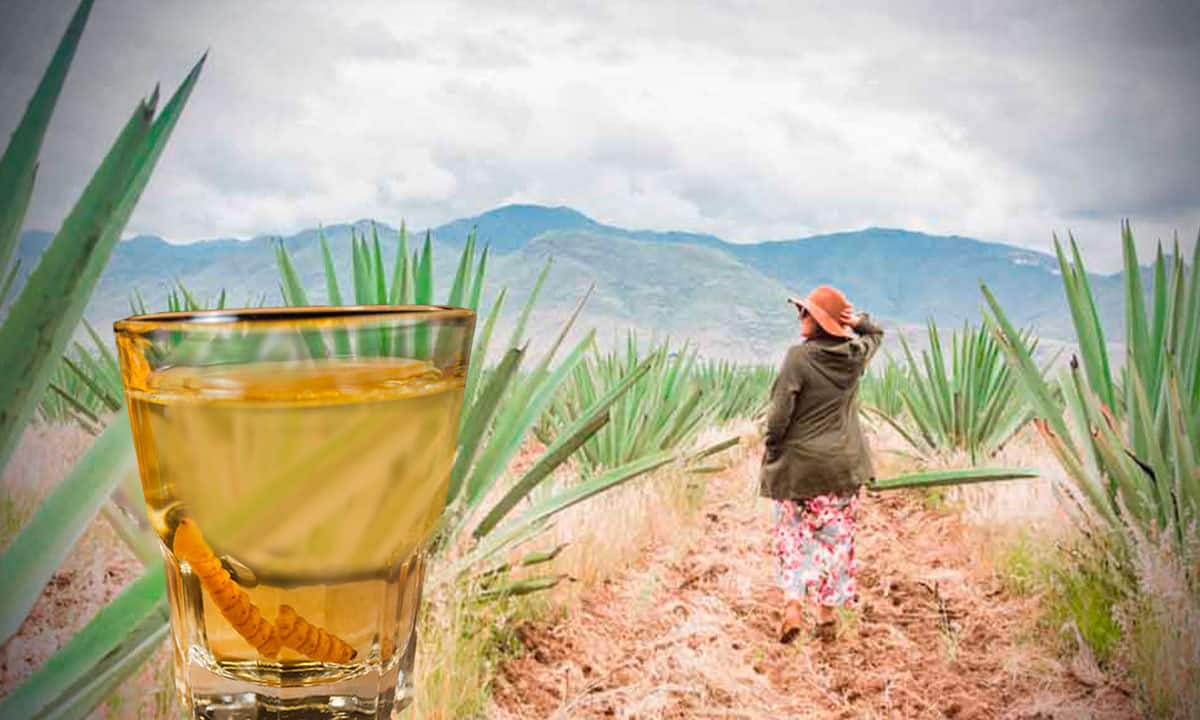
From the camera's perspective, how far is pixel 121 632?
0.25 metres

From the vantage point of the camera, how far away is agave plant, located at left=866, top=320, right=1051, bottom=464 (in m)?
3.17

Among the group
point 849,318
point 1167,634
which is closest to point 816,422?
point 849,318

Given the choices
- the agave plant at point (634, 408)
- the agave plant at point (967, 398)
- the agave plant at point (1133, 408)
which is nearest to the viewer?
the agave plant at point (1133, 408)

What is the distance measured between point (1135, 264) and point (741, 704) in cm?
112

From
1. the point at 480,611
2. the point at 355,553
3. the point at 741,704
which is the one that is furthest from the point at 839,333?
the point at 355,553

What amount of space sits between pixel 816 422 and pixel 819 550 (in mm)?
275

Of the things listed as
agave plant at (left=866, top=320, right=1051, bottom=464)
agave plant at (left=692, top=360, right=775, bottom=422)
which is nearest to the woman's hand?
agave plant at (left=866, top=320, right=1051, bottom=464)

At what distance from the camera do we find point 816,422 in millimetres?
1847

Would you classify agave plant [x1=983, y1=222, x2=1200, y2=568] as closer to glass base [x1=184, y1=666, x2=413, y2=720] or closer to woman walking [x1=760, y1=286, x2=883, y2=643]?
Result: woman walking [x1=760, y1=286, x2=883, y2=643]

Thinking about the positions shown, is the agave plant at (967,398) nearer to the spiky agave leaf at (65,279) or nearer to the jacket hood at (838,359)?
the jacket hood at (838,359)

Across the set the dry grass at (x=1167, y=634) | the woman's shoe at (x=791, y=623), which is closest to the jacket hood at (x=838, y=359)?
the woman's shoe at (x=791, y=623)

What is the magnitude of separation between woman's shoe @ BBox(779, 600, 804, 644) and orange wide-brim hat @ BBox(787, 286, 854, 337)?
0.57 metres

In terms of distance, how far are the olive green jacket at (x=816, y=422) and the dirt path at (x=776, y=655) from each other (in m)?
0.33

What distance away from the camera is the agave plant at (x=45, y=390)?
0.23 m
